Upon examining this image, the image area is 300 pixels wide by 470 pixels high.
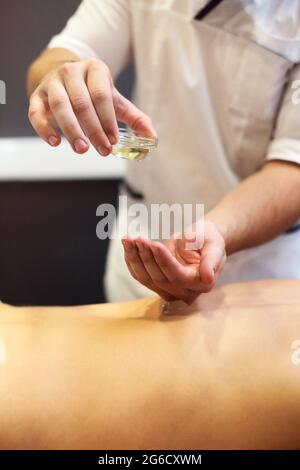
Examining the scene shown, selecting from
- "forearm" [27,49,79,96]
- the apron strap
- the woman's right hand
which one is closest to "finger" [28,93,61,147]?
the woman's right hand

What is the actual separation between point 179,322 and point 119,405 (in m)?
0.12

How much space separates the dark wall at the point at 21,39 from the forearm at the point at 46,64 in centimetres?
13

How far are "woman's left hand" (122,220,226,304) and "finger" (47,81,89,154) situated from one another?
0.37 feet

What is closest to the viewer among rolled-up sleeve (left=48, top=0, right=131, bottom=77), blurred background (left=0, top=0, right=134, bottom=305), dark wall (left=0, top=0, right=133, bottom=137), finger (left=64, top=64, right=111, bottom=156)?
finger (left=64, top=64, right=111, bottom=156)

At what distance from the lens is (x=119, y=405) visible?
645 mm

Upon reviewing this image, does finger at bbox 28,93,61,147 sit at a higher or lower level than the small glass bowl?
higher

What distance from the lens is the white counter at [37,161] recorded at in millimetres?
1421

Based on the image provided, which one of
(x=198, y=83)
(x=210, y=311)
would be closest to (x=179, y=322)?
(x=210, y=311)

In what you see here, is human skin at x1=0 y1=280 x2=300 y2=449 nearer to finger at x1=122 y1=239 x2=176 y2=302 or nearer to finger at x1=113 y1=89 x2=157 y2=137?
finger at x1=122 y1=239 x2=176 y2=302

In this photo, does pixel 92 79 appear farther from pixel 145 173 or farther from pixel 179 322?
pixel 145 173

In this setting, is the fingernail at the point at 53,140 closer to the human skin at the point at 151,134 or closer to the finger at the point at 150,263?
the human skin at the point at 151,134

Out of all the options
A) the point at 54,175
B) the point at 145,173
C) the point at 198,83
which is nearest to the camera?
the point at 198,83

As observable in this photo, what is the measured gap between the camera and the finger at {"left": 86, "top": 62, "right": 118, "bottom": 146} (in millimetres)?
598

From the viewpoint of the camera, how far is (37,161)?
1.43 m
